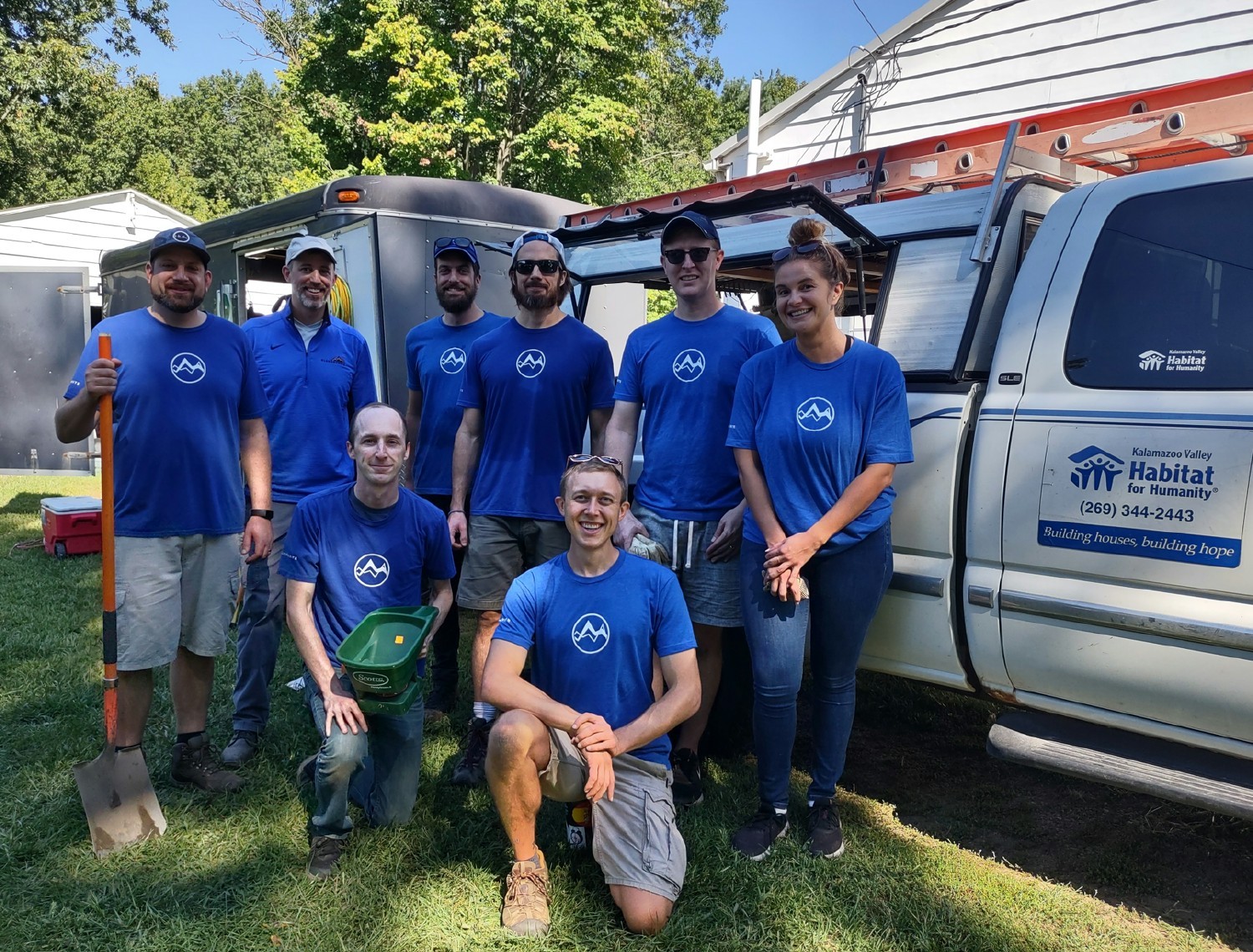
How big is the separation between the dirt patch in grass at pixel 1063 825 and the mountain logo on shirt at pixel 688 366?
1.73m

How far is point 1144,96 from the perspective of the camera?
3590mm

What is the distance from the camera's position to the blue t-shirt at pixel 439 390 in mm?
4340

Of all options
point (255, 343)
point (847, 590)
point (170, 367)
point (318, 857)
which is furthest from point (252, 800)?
point (847, 590)

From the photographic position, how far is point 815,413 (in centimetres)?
298

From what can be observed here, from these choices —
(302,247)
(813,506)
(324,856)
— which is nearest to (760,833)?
(813,506)

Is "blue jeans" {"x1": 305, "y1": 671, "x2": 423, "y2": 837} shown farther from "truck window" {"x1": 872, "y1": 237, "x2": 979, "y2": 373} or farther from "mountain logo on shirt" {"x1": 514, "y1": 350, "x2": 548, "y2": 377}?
"truck window" {"x1": 872, "y1": 237, "x2": 979, "y2": 373}

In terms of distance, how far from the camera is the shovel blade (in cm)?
316

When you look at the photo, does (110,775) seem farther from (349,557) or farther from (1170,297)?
(1170,297)

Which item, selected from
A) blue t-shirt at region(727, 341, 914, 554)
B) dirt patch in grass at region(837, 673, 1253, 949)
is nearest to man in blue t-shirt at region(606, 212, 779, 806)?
blue t-shirt at region(727, 341, 914, 554)

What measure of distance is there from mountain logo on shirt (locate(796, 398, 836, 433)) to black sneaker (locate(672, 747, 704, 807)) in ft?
4.41

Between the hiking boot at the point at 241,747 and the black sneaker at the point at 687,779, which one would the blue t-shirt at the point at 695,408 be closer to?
the black sneaker at the point at 687,779

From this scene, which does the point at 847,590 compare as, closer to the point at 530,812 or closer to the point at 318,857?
the point at 530,812

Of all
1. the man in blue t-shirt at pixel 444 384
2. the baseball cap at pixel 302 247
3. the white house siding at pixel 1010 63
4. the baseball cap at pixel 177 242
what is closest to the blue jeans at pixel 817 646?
the man in blue t-shirt at pixel 444 384

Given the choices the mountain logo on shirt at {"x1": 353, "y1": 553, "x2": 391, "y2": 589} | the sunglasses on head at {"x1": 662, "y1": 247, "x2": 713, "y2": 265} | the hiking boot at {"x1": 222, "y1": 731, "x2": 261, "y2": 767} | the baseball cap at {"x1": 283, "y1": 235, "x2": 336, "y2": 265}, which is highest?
the baseball cap at {"x1": 283, "y1": 235, "x2": 336, "y2": 265}
